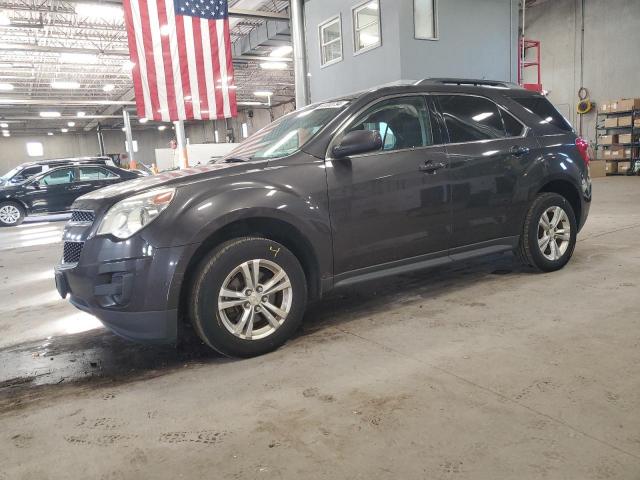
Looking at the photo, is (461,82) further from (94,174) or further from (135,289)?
(94,174)

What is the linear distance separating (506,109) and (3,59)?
19982 millimetres

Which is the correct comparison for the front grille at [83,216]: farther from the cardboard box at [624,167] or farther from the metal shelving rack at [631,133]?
the cardboard box at [624,167]

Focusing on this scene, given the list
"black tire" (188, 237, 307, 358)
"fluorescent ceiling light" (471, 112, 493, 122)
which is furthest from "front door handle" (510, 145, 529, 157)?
"black tire" (188, 237, 307, 358)

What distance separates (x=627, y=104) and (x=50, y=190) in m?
18.2

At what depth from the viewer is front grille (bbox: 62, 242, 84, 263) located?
2.69m

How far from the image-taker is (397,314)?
133 inches

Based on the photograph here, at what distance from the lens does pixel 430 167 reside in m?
3.28

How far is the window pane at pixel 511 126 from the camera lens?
12.5 feet

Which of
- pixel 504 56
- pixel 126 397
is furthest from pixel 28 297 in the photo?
pixel 504 56

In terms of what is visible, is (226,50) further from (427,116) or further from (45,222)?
(45,222)

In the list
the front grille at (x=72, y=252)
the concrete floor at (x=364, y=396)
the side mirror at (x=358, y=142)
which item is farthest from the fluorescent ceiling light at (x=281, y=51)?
the front grille at (x=72, y=252)

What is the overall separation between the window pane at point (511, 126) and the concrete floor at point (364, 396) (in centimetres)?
124

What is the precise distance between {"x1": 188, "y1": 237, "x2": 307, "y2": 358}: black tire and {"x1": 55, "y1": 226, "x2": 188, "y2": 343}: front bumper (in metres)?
0.12

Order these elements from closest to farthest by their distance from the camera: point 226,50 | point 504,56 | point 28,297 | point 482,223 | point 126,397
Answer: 1. point 126,397
2. point 482,223
3. point 28,297
4. point 226,50
5. point 504,56
